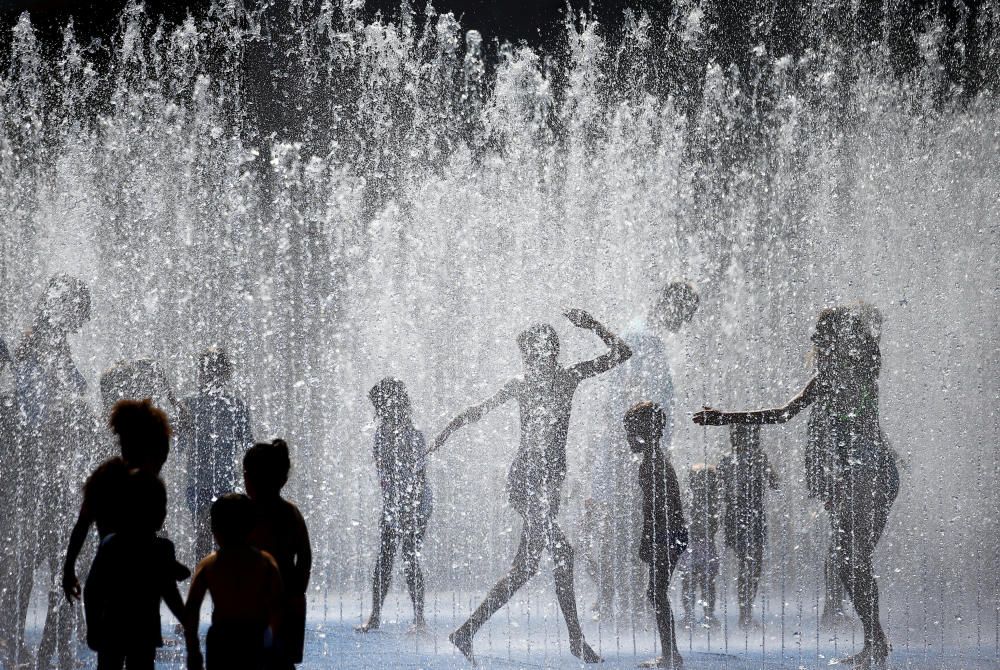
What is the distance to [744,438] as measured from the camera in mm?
5414

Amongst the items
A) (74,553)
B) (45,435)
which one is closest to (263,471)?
(74,553)

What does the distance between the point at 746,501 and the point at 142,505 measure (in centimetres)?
350

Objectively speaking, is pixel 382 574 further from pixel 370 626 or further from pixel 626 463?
pixel 626 463

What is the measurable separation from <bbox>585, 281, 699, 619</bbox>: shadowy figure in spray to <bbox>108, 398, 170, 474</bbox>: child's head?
2845 mm

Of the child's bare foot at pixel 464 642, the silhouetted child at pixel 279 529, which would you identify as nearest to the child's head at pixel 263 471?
the silhouetted child at pixel 279 529

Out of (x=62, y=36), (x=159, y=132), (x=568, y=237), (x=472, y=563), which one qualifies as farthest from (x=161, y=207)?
(x=472, y=563)

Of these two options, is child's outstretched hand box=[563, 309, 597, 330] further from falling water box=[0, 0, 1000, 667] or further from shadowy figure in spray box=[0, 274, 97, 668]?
shadowy figure in spray box=[0, 274, 97, 668]

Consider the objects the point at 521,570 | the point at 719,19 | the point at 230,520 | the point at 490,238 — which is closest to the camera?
the point at 230,520

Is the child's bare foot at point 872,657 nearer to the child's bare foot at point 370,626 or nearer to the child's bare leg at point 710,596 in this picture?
the child's bare leg at point 710,596

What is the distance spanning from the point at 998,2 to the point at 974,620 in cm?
763

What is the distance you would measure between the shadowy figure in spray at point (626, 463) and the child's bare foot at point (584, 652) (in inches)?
37.3

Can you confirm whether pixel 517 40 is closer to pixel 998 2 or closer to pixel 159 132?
pixel 159 132

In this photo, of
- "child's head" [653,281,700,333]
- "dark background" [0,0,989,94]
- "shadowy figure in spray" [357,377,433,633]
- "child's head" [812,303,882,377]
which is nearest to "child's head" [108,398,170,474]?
"shadowy figure in spray" [357,377,433,633]

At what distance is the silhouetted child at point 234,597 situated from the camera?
8.23 feet
